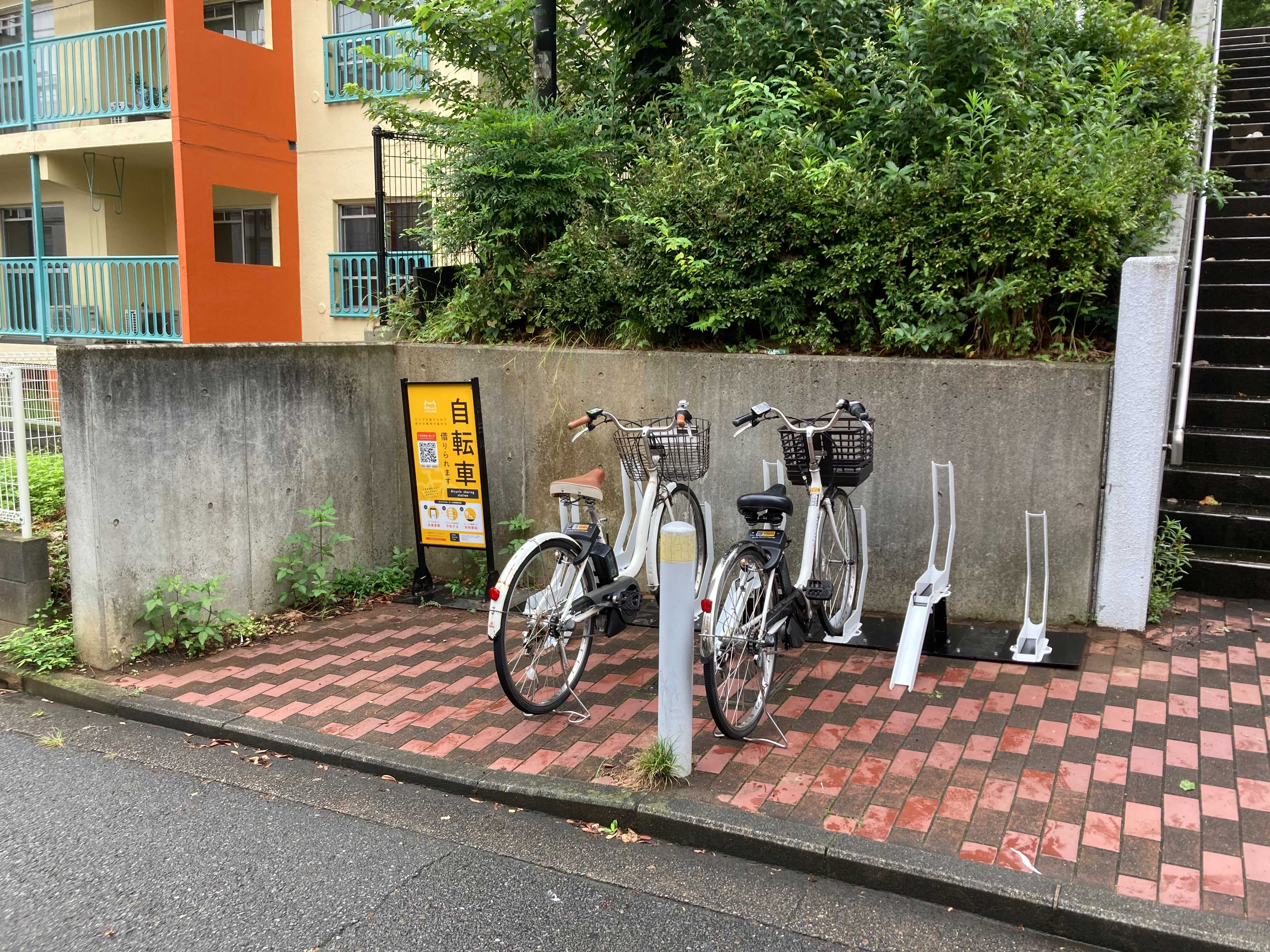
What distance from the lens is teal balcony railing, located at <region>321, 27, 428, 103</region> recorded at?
12977 mm

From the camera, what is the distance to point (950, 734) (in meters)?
4.26

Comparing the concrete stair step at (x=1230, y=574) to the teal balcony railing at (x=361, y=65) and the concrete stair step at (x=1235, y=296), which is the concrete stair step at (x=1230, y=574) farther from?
the teal balcony railing at (x=361, y=65)

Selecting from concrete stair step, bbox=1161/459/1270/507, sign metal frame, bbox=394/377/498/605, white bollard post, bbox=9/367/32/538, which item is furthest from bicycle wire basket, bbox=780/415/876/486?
white bollard post, bbox=9/367/32/538

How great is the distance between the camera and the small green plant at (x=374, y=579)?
21.6ft

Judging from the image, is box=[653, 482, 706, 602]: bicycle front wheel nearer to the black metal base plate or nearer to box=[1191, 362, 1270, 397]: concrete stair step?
the black metal base plate

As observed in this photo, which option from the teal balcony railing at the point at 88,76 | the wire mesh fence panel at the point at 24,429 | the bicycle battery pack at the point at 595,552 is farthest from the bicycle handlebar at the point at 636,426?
the teal balcony railing at the point at 88,76

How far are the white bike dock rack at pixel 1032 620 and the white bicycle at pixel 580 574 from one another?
1916 millimetres

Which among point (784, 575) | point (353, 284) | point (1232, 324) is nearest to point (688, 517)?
point (784, 575)

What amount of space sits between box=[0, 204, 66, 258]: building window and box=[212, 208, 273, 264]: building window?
2579 millimetres

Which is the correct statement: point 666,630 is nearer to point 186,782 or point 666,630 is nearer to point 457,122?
point 186,782

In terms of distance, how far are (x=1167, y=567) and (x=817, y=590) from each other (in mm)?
2394

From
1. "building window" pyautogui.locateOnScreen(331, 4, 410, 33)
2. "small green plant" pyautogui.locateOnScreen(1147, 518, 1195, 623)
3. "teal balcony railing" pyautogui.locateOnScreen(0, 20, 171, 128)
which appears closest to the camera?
"small green plant" pyautogui.locateOnScreen(1147, 518, 1195, 623)

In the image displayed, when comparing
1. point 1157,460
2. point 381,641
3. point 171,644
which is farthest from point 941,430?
point 171,644

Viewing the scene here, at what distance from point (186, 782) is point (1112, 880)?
375 cm
